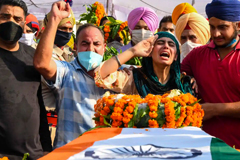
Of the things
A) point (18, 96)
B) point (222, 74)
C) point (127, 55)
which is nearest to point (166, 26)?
point (222, 74)

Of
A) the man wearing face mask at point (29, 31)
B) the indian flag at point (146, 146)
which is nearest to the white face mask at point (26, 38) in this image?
the man wearing face mask at point (29, 31)

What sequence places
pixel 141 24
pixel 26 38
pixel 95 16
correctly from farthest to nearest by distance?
pixel 95 16, pixel 26 38, pixel 141 24

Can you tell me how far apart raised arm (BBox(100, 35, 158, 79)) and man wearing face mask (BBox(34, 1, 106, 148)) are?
0.49ft

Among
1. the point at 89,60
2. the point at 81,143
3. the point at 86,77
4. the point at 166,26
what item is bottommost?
the point at 81,143

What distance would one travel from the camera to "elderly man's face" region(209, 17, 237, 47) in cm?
388

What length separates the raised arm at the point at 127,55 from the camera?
11.5 feet

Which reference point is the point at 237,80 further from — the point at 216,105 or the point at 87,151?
the point at 87,151

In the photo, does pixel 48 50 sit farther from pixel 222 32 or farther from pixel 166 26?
pixel 166 26

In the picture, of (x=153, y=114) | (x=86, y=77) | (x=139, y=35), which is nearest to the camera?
(x=153, y=114)

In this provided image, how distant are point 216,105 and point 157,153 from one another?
1.67 meters

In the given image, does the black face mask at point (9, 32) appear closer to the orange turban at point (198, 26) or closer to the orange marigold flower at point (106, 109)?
the orange marigold flower at point (106, 109)

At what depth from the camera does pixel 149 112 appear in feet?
9.29

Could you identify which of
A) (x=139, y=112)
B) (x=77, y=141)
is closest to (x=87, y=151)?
(x=77, y=141)

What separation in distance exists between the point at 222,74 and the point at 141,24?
2.26 meters
